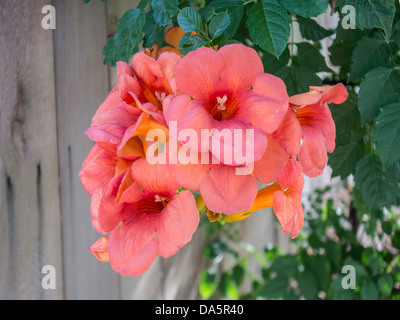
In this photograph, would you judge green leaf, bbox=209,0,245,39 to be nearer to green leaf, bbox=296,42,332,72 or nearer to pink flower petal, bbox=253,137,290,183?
pink flower petal, bbox=253,137,290,183

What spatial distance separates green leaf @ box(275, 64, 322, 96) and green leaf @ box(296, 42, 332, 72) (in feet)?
0.13

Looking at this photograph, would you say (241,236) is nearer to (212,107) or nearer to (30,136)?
(30,136)

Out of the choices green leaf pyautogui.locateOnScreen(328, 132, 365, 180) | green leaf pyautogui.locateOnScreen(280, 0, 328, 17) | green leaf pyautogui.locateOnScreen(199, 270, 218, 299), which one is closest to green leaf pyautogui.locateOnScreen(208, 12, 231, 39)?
green leaf pyautogui.locateOnScreen(280, 0, 328, 17)

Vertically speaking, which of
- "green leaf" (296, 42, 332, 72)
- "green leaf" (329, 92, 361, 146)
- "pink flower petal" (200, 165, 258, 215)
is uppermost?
"green leaf" (296, 42, 332, 72)

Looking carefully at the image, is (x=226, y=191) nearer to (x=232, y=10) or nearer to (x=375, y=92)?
(x=232, y=10)

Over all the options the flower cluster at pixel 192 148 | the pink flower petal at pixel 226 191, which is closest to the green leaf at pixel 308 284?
the flower cluster at pixel 192 148

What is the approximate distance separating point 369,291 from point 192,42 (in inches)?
50.7

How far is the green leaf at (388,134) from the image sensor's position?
2.35 feet

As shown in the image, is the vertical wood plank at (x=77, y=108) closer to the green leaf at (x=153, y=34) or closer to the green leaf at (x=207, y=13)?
the green leaf at (x=153, y=34)

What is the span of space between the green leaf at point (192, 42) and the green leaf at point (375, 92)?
37cm

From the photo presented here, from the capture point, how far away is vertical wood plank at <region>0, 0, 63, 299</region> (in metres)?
0.85

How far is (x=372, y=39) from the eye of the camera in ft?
2.69
